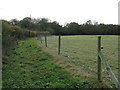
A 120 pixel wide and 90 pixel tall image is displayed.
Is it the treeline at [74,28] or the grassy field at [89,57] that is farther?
the treeline at [74,28]

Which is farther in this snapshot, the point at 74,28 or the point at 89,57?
the point at 74,28

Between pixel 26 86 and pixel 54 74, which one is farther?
pixel 54 74

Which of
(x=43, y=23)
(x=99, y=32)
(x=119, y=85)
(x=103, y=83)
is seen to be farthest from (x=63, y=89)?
(x=99, y=32)

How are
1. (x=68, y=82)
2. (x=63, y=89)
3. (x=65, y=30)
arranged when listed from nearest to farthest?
(x=63, y=89)
(x=68, y=82)
(x=65, y=30)

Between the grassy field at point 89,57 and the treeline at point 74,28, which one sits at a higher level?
the treeline at point 74,28

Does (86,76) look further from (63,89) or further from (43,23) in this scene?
(43,23)

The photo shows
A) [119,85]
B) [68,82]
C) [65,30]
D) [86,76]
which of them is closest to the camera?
[119,85]

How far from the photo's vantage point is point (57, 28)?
82875mm

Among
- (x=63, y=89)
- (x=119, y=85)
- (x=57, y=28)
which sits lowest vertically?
(x=63, y=89)

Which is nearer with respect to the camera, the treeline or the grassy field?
the grassy field

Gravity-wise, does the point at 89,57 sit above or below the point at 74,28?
below

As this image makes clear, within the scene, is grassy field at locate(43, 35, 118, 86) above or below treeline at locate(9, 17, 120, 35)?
below

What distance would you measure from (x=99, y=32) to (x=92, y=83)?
79.2m

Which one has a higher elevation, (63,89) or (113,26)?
(113,26)
